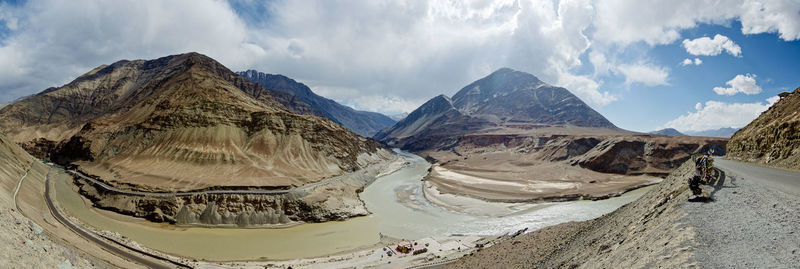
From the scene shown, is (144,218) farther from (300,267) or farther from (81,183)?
(300,267)

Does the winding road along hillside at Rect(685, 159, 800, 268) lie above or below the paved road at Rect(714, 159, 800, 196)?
below

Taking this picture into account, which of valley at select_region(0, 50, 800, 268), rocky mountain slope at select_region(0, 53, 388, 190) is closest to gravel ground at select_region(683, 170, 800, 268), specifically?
valley at select_region(0, 50, 800, 268)

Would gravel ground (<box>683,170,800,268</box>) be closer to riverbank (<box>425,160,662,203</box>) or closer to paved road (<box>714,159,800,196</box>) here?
paved road (<box>714,159,800,196</box>)

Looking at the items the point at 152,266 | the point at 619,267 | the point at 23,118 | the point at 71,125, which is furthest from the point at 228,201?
the point at 23,118

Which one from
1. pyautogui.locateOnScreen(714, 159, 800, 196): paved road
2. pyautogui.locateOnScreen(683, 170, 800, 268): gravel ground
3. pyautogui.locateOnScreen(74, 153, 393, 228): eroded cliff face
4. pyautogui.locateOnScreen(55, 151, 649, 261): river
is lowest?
pyautogui.locateOnScreen(55, 151, 649, 261): river

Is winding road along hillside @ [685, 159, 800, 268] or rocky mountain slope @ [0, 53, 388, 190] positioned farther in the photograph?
rocky mountain slope @ [0, 53, 388, 190]

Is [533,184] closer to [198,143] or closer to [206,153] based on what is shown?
[206,153]

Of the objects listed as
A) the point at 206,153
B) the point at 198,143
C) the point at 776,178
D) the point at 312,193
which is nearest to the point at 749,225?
the point at 776,178

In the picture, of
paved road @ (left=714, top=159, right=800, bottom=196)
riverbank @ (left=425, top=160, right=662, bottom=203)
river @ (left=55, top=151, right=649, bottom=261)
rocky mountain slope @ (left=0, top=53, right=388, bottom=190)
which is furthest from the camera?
rocky mountain slope @ (left=0, top=53, right=388, bottom=190)
